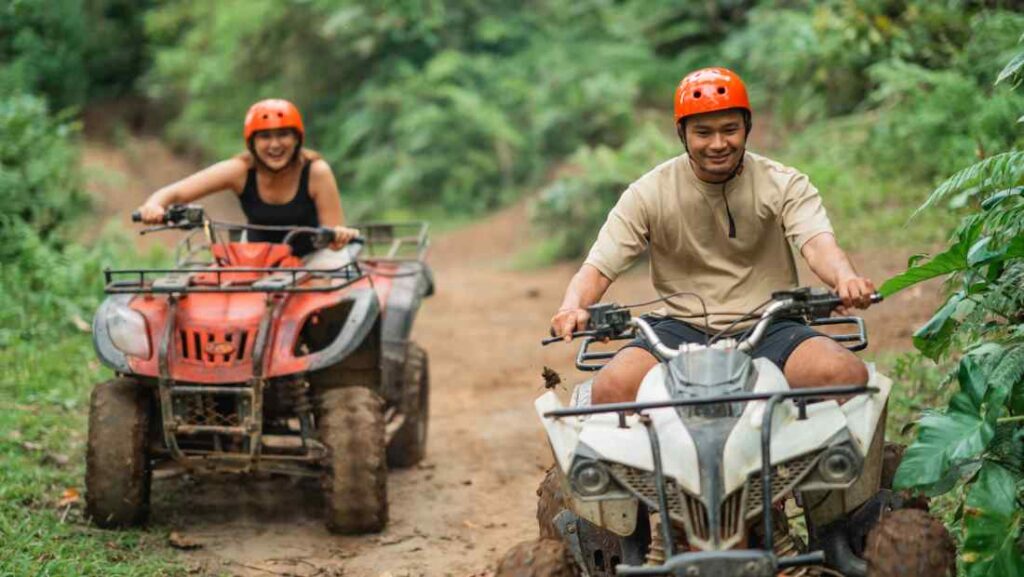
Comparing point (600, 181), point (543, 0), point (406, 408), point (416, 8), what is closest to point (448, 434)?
point (406, 408)

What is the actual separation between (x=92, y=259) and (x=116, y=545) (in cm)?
540

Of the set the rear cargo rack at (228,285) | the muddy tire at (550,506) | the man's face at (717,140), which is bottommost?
the muddy tire at (550,506)

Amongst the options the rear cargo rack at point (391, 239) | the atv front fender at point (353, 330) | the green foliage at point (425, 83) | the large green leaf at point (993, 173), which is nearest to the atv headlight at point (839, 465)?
the large green leaf at point (993, 173)

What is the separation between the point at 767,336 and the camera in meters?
4.43

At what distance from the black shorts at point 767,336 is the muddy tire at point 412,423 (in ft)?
9.98

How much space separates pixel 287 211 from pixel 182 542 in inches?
86.0

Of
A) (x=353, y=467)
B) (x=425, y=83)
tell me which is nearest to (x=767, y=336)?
(x=353, y=467)

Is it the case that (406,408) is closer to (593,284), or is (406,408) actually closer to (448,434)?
(448,434)

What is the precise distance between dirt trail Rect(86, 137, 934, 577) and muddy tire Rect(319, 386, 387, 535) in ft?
0.49

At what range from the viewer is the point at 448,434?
28.1 ft

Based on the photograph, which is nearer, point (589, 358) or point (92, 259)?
point (589, 358)

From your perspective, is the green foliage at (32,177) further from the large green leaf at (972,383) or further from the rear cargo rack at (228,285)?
the large green leaf at (972,383)

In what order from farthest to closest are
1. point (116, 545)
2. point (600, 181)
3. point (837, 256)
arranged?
point (600, 181), point (116, 545), point (837, 256)

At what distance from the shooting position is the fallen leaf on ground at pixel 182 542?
5.93 metres
